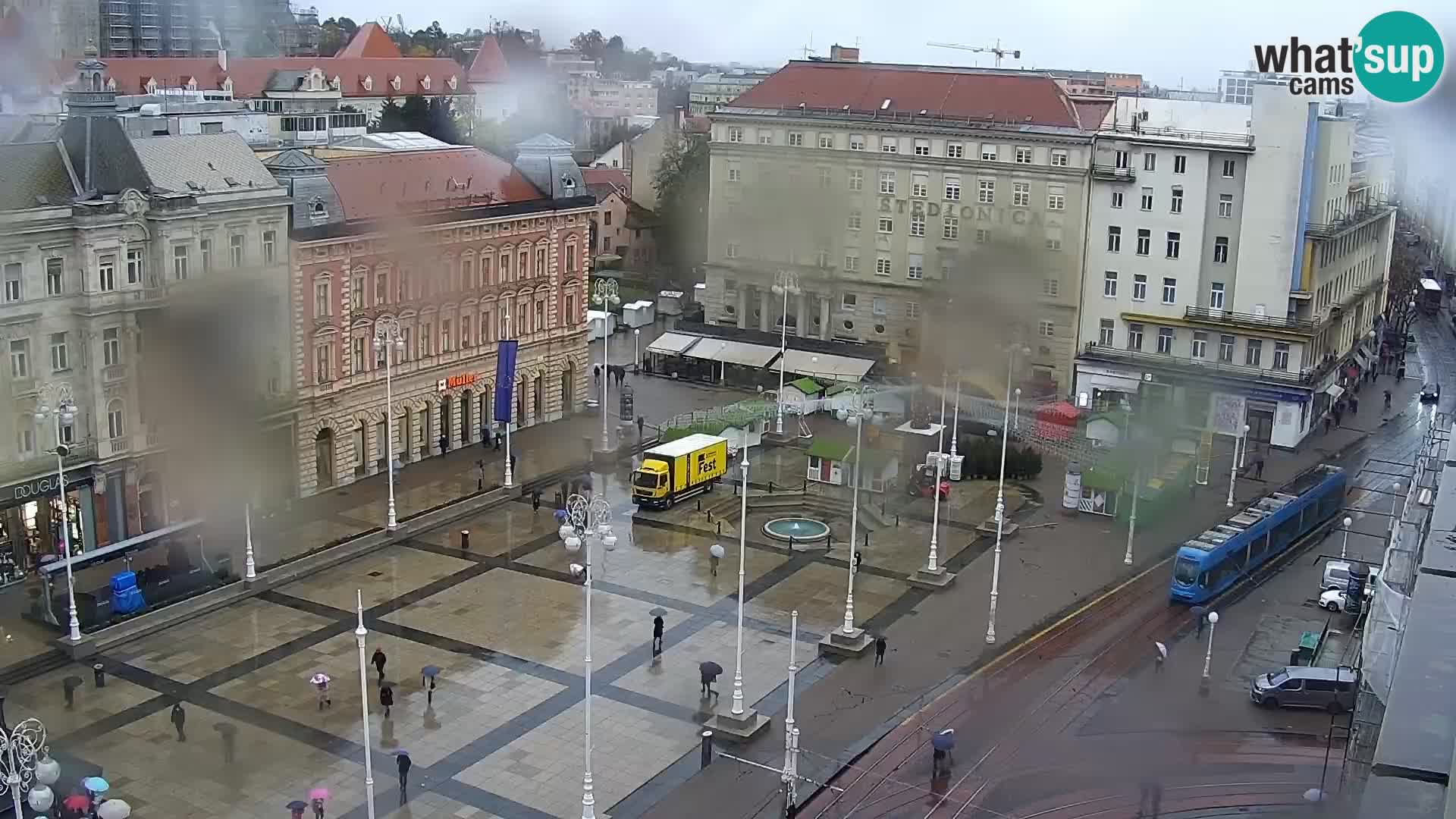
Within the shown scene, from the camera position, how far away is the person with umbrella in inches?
1192

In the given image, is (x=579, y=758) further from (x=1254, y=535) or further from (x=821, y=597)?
(x=1254, y=535)

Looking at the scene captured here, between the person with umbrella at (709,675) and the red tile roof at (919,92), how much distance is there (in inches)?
1323

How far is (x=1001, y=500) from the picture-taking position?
38688 mm

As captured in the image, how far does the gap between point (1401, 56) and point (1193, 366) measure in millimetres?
38470

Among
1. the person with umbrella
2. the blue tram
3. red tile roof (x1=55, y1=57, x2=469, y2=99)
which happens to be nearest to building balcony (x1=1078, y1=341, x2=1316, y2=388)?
the blue tram

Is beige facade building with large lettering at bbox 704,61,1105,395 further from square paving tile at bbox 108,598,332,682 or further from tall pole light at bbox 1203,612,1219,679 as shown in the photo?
square paving tile at bbox 108,598,332,682

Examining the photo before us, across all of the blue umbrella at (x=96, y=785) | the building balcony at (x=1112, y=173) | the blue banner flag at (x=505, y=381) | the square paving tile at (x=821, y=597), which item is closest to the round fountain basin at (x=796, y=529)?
the square paving tile at (x=821, y=597)

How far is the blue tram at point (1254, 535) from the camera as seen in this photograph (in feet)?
120

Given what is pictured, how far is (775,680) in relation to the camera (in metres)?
31.8

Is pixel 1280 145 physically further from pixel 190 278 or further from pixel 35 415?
pixel 35 415

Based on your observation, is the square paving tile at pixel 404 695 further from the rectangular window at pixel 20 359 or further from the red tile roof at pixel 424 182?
the red tile roof at pixel 424 182

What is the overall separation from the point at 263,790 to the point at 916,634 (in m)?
15.4

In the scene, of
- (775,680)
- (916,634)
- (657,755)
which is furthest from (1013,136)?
(657,755)

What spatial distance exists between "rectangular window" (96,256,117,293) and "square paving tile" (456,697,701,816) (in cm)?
1692
